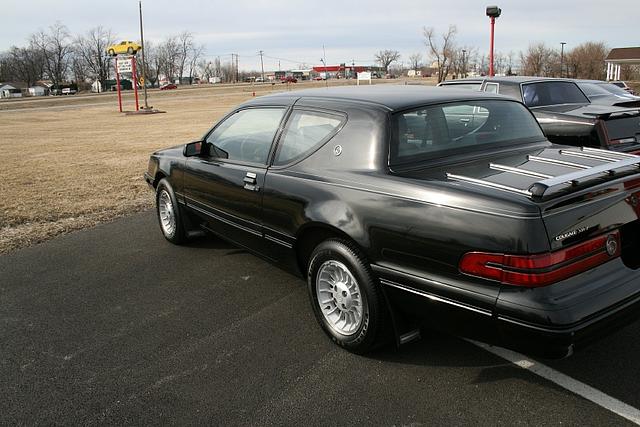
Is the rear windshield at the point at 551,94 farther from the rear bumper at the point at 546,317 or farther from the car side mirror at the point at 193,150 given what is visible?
the rear bumper at the point at 546,317

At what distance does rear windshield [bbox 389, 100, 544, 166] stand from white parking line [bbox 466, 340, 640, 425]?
127cm

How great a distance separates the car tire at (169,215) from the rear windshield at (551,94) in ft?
17.2

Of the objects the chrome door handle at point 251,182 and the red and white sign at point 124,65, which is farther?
the red and white sign at point 124,65

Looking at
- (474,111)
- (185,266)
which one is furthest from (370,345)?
(185,266)

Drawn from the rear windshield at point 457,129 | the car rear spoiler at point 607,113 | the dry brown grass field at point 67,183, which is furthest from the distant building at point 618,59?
the rear windshield at point 457,129

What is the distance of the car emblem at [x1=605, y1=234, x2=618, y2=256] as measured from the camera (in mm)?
2678

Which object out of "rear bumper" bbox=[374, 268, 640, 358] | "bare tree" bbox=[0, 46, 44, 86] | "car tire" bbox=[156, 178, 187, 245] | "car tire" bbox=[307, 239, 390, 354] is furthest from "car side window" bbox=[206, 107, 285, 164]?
"bare tree" bbox=[0, 46, 44, 86]

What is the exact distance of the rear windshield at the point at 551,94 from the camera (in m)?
7.80

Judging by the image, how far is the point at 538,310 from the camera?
2.37 m

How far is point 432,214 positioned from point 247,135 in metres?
2.17

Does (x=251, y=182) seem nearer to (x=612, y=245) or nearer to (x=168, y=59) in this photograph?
(x=612, y=245)

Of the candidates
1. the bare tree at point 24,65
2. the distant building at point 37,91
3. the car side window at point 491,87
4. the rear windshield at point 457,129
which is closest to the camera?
the rear windshield at point 457,129

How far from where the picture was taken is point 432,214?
2.66 meters

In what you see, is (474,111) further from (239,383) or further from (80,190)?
(80,190)
